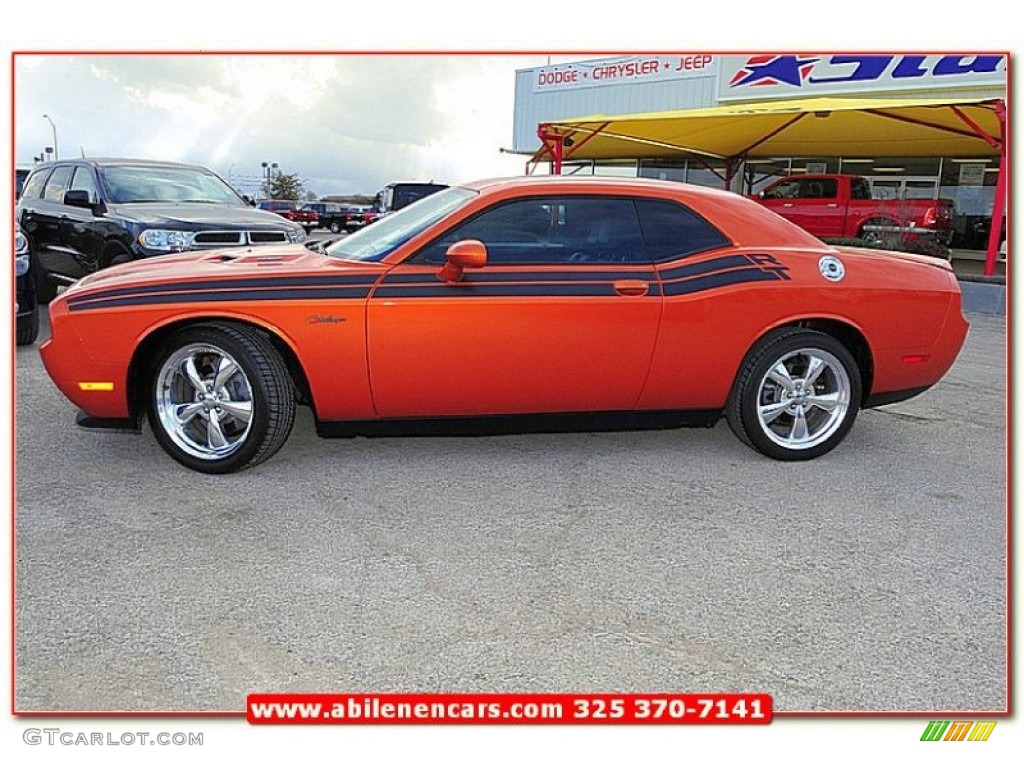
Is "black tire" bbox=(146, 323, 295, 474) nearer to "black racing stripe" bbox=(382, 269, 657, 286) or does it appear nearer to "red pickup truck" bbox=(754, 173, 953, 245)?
"black racing stripe" bbox=(382, 269, 657, 286)

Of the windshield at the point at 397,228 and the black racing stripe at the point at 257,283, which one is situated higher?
the windshield at the point at 397,228

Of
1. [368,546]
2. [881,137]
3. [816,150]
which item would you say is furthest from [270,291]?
[816,150]

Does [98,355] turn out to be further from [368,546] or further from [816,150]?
[816,150]

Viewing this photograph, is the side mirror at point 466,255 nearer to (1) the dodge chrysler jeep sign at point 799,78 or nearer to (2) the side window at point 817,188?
(1) the dodge chrysler jeep sign at point 799,78

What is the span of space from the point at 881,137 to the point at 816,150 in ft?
6.76

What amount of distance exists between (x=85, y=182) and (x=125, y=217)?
1.08 metres

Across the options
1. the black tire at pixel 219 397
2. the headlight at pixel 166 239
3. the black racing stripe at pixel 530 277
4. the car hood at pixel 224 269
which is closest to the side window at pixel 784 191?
the headlight at pixel 166 239

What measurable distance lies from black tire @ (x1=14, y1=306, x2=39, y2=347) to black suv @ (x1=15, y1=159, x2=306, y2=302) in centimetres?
49

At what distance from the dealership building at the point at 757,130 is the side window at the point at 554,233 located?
8650mm

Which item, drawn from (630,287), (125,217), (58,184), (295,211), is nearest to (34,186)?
(58,184)

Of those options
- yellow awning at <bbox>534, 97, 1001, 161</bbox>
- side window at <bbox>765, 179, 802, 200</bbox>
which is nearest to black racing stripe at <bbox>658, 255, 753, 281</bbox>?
yellow awning at <bbox>534, 97, 1001, 161</bbox>

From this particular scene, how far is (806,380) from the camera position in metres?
4.56

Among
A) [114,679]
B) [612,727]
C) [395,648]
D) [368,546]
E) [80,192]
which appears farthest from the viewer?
[80,192]

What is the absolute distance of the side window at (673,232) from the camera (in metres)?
4.37
